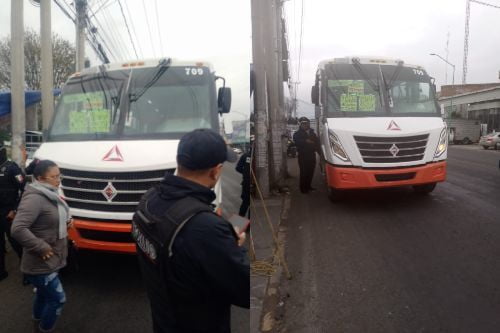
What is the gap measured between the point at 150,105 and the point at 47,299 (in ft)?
3.57

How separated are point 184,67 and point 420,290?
2517 mm

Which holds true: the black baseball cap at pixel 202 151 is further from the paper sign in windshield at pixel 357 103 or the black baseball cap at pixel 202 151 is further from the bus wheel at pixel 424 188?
the bus wheel at pixel 424 188

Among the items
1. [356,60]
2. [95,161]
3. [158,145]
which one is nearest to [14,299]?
[95,161]

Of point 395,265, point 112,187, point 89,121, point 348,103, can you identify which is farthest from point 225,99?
point 348,103

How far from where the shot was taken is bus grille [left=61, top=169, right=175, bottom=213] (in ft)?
6.63

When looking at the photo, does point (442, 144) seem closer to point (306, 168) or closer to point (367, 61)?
point (367, 61)

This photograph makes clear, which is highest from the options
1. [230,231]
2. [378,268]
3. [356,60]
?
[356,60]

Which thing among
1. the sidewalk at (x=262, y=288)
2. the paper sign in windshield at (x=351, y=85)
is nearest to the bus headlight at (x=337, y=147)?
the paper sign in windshield at (x=351, y=85)

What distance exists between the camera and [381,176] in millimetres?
5480

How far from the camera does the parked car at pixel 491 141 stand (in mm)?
16689

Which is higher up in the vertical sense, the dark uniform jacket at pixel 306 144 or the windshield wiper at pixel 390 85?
the windshield wiper at pixel 390 85

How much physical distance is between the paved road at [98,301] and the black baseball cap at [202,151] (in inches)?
37.8

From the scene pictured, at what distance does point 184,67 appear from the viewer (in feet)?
6.42

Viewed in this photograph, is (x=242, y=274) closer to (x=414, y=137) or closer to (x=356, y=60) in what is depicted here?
(x=414, y=137)
